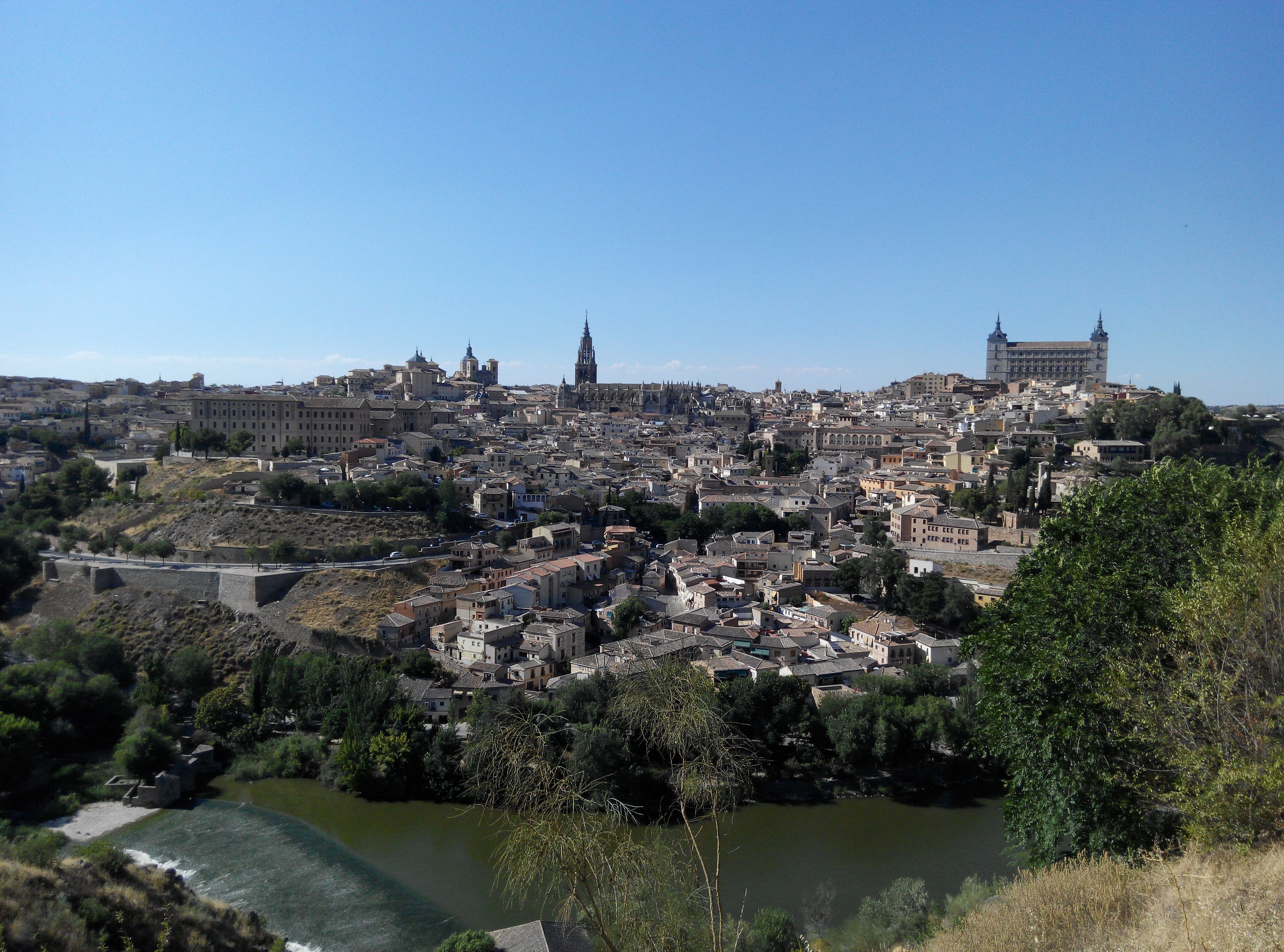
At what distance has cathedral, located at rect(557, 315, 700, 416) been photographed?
4522 cm

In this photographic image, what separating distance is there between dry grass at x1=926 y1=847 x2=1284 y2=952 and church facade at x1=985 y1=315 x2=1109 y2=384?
40626 mm

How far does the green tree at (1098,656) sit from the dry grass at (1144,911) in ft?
2.96

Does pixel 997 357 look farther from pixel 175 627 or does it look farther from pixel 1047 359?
Answer: pixel 175 627

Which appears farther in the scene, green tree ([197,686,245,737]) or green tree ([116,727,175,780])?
green tree ([197,686,245,737])

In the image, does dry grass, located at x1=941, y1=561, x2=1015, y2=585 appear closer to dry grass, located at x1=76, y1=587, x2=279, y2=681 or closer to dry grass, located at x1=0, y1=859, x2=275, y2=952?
dry grass, located at x1=76, y1=587, x2=279, y2=681

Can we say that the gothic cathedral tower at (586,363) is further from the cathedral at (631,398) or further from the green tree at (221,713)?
the green tree at (221,713)

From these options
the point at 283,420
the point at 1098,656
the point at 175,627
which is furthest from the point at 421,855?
the point at 283,420

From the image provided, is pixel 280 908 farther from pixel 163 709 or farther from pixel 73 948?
pixel 163 709

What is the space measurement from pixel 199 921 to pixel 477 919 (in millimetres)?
2342

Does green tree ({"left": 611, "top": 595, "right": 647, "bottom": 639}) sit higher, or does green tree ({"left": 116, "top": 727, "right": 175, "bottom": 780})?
green tree ({"left": 611, "top": 595, "right": 647, "bottom": 639})

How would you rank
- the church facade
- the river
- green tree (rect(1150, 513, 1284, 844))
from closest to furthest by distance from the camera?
1. green tree (rect(1150, 513, 1284, 844))
2. the river
3. the church facade

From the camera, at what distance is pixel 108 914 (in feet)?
16.7

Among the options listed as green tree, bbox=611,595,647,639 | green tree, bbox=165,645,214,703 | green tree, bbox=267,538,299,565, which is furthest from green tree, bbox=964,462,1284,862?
green tree, bbox=267,538,299,565

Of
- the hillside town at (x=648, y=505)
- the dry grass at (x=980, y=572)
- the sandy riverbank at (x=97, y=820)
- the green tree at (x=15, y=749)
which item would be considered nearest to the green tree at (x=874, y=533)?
the hillside town at (x=648, y=505)
